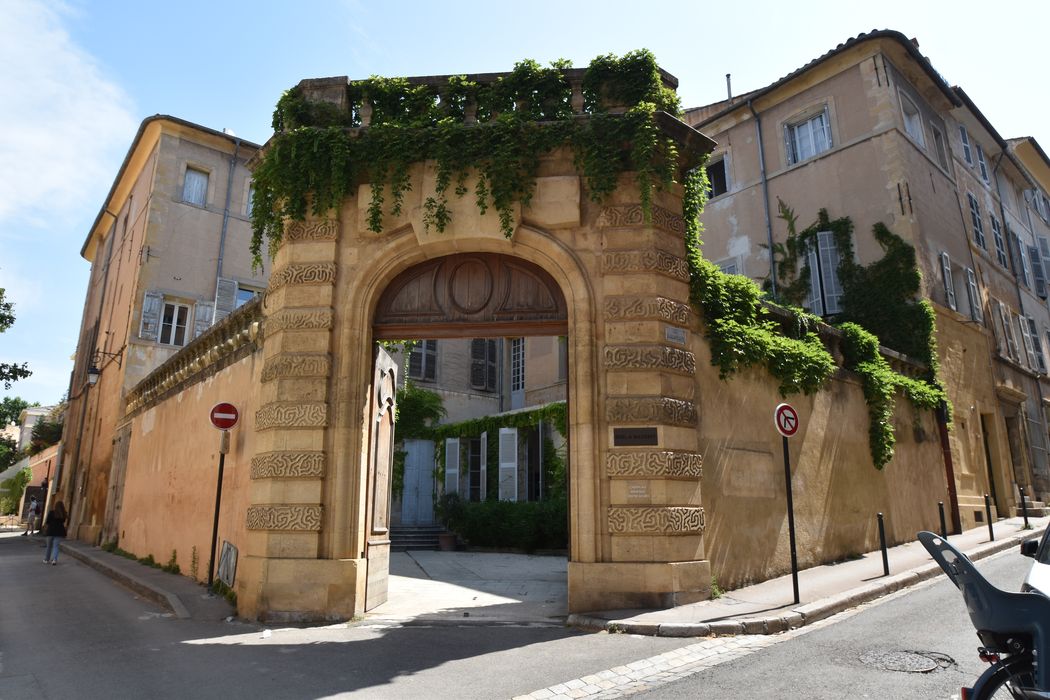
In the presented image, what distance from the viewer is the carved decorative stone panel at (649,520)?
7297mm

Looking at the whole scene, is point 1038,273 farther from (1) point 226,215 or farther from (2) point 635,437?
(1) point 226,215

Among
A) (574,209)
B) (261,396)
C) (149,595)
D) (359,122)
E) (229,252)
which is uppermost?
(229,252)

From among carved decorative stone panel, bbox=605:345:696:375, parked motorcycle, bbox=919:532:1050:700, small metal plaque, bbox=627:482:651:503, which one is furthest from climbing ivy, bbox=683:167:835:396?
parked motorcycle, bbox=919:532:1050:700

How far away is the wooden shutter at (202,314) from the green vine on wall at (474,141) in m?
12.9

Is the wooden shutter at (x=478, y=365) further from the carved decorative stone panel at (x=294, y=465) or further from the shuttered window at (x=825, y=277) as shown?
the carved decorative stone panel at (x=294, y=465)

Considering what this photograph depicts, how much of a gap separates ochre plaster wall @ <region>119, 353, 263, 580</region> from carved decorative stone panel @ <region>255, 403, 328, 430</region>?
1.01 meters

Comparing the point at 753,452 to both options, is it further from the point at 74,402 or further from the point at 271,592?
the point at 74,402

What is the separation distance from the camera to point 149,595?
30.8 ft

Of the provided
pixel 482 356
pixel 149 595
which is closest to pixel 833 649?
pixel 149 595

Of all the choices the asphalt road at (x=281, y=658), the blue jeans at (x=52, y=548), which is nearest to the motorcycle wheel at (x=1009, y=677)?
the asphalt road at (x=281, y=658)

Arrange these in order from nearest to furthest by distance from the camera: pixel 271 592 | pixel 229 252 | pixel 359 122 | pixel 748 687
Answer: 1. pixel 748 687
2. pixel 271 592
3. pixel 359 122
4. pixel 229 252

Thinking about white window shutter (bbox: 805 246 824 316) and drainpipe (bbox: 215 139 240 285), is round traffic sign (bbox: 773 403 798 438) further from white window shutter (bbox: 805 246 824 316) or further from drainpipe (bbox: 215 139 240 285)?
drainpipe (bbox: 215 139 240 285)

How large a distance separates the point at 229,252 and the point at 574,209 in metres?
16.1

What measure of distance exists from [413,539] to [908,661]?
49.3ft
